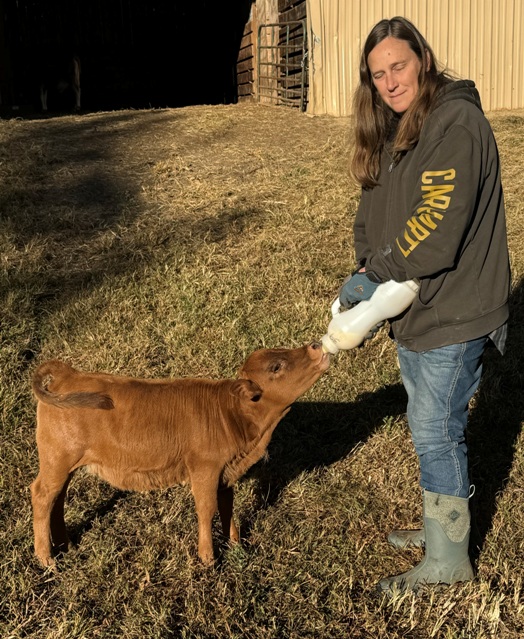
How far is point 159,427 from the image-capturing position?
11.7 ft

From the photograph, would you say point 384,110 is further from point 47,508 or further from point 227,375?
point 227,375

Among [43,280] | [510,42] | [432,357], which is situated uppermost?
[510,42]

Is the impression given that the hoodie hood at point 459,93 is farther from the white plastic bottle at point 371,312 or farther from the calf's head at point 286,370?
the calf's head at point 286,370

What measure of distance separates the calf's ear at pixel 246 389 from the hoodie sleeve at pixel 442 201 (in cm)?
102

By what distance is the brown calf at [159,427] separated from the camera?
3508mm

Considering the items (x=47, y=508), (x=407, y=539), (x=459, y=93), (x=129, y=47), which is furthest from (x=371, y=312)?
(x=129, y=47)

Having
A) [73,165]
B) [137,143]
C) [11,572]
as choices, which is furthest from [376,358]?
[137,143]

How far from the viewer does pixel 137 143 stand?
1124 centimetres

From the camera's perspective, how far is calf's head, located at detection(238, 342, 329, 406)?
140 inches

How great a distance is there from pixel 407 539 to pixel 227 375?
2.20 meters

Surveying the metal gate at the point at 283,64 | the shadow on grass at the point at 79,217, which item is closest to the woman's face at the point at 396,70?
the shadow on grass at the point at 79,217

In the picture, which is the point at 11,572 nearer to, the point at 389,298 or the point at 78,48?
the point at 389,298

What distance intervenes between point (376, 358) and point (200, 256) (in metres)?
2.52

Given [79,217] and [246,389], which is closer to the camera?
[246,389]
